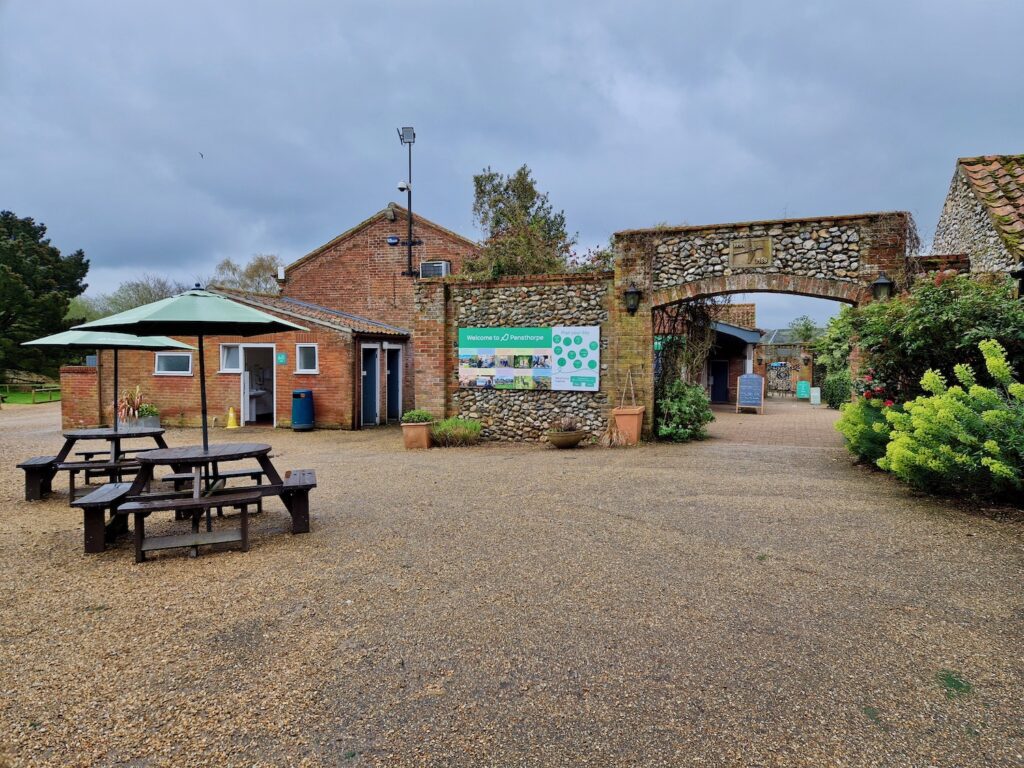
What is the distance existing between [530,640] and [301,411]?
12534mm

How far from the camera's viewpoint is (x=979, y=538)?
491 centimetres

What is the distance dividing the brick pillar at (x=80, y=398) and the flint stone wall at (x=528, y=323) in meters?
10.2

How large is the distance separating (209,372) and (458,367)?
7.86 meters

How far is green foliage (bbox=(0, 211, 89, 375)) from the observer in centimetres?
2848

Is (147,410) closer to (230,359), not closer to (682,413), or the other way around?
(230,359)

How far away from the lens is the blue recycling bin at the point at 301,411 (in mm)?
14539

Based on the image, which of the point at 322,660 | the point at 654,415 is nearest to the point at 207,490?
the point at 322,660

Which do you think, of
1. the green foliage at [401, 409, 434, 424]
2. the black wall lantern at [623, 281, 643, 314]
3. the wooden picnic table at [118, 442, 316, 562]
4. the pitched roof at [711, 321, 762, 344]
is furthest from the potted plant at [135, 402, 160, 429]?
the pitched roof at [711, 321, 762, 344]

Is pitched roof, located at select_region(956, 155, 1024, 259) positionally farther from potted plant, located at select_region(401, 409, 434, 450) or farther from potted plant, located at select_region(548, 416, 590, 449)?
potted plant, located at select_region(401, 409, 434, 450)

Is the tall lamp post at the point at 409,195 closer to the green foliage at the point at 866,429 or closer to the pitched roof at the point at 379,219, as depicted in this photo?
the pitched roof at the point at 379,219

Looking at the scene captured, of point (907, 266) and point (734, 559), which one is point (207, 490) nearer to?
point (734, 559)

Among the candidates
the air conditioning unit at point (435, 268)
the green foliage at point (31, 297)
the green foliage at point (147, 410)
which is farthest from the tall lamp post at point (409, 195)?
the green foliage at point (31, 297)

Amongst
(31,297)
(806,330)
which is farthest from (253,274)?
(806,330)

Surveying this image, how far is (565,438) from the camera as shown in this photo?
1055 cm
